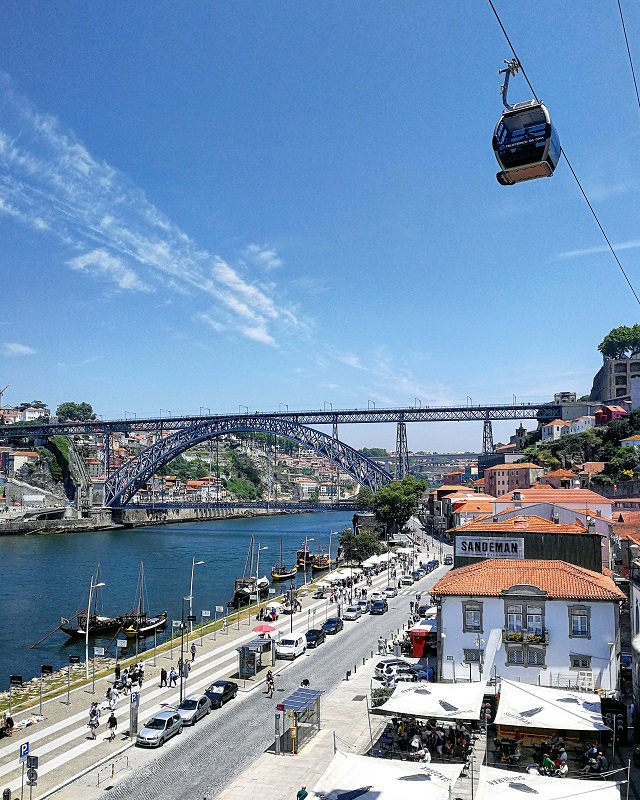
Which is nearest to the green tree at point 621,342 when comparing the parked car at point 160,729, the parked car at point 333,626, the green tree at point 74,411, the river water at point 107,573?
the river water at point 107,573

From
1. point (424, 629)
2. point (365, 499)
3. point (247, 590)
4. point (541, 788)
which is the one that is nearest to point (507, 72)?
point (541, 788)

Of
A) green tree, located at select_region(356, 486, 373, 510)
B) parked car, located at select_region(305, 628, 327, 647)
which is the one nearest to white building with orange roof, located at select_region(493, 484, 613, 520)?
parked car, located at select_region(305, 628, 327, 647)

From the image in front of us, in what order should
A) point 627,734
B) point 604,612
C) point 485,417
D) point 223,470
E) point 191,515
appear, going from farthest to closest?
point 223,470 < point 191,515 < point 485,417 < point 604,612 < point 627,734

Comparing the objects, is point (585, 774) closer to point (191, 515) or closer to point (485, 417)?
point (485, 417)

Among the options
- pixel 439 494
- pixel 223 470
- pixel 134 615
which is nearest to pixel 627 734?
pixel 134 615

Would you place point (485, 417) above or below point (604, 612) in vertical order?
above

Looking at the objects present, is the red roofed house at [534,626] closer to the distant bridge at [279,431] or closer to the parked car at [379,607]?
the parked car at [379,607]

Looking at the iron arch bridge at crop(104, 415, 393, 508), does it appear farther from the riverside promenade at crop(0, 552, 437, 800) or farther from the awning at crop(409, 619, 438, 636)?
the awning at crop(409, 619, 438, 636)
